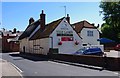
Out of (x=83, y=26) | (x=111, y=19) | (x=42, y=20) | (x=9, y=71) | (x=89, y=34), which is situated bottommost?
(x=9, y=71)

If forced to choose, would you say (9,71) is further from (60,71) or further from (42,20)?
(42,20)

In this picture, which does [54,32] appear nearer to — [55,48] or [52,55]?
[55,48]

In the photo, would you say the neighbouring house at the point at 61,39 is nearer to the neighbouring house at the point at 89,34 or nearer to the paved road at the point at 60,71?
the neighbouring house at the point at 89,34

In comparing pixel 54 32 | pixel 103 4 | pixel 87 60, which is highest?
pixel 103 4

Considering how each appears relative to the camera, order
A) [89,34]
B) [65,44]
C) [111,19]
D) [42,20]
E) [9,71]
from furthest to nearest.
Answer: [111,19], [89,34], [42,20], [65,44], [9,71]

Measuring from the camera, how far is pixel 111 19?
232 feet

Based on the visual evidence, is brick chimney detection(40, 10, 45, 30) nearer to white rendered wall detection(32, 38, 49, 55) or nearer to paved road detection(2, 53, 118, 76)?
white rendered wall detection(32, 38, 49, 55)

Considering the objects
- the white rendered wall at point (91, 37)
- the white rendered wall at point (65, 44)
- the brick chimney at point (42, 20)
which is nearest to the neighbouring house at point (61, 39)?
the white rendered wall at point (65, 44)

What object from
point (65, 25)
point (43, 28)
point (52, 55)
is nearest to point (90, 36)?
point (43, 28)

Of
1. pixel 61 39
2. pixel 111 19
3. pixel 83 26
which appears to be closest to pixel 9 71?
pixel 61 39

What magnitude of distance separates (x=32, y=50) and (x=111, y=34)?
25.2m

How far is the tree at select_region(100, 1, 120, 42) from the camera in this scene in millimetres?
70000

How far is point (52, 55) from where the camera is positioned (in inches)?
1454

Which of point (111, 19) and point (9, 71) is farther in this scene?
point (111, 19)
